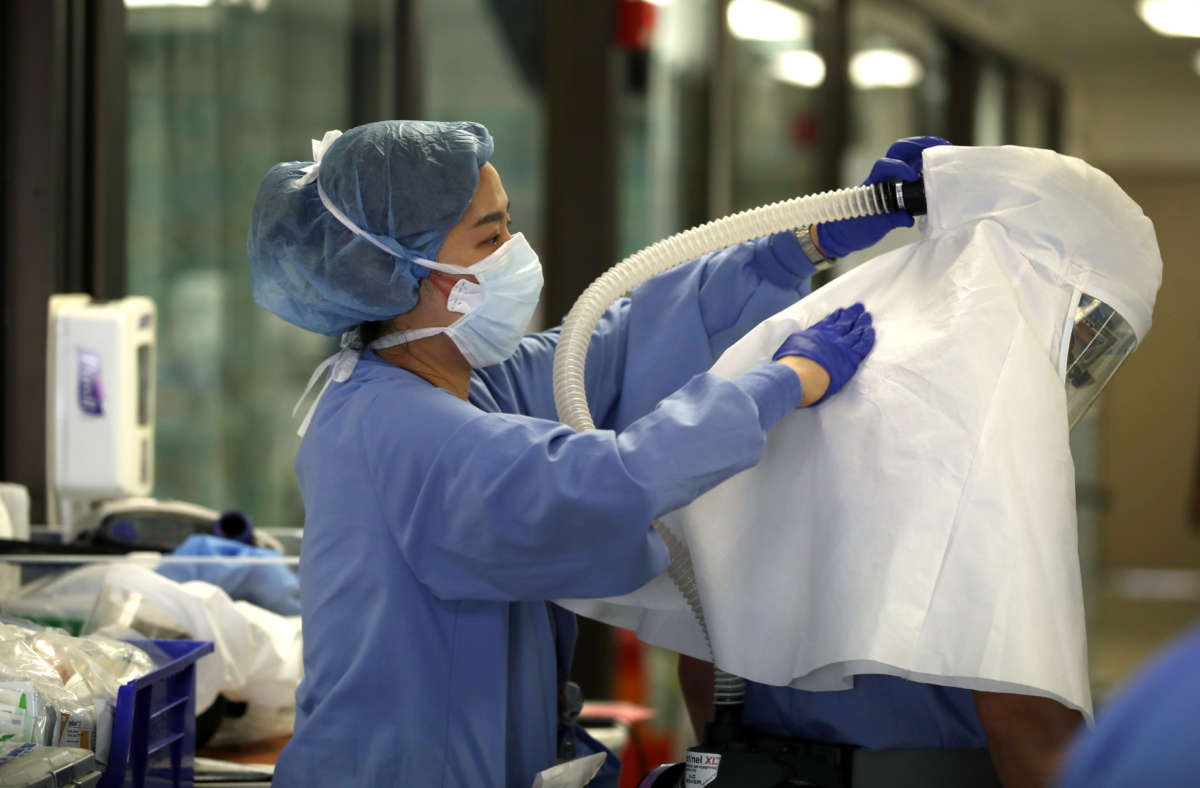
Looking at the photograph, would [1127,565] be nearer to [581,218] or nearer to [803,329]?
[581,218]

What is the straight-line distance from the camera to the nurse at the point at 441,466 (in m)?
1.30

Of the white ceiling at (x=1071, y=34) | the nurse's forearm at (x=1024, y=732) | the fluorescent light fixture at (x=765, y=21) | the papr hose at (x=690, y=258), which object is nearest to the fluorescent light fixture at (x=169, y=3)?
the papr hose at (x=690, y=258)

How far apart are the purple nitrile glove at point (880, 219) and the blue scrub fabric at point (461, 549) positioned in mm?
269

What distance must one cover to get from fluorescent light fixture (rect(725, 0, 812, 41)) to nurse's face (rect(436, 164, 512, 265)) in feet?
10.0

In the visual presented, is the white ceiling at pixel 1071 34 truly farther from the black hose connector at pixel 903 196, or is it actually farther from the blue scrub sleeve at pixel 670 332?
the black hose connector at pixel 903 196

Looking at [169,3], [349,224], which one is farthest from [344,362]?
[169,3]

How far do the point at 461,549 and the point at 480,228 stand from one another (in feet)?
1.24

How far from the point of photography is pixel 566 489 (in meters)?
1.29

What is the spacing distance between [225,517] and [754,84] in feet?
10.2

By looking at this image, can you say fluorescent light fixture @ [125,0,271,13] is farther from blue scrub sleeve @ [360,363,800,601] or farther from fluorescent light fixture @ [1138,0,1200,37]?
fluorescent light fixture @ [1138,0,1200,37]

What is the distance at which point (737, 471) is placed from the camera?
1.30 m

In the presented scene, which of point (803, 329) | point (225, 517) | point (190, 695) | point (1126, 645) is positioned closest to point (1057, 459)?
point (803, 329)

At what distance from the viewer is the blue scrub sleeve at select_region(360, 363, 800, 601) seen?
1279 mm

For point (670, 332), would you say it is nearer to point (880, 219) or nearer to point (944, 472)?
point (880, 219)
